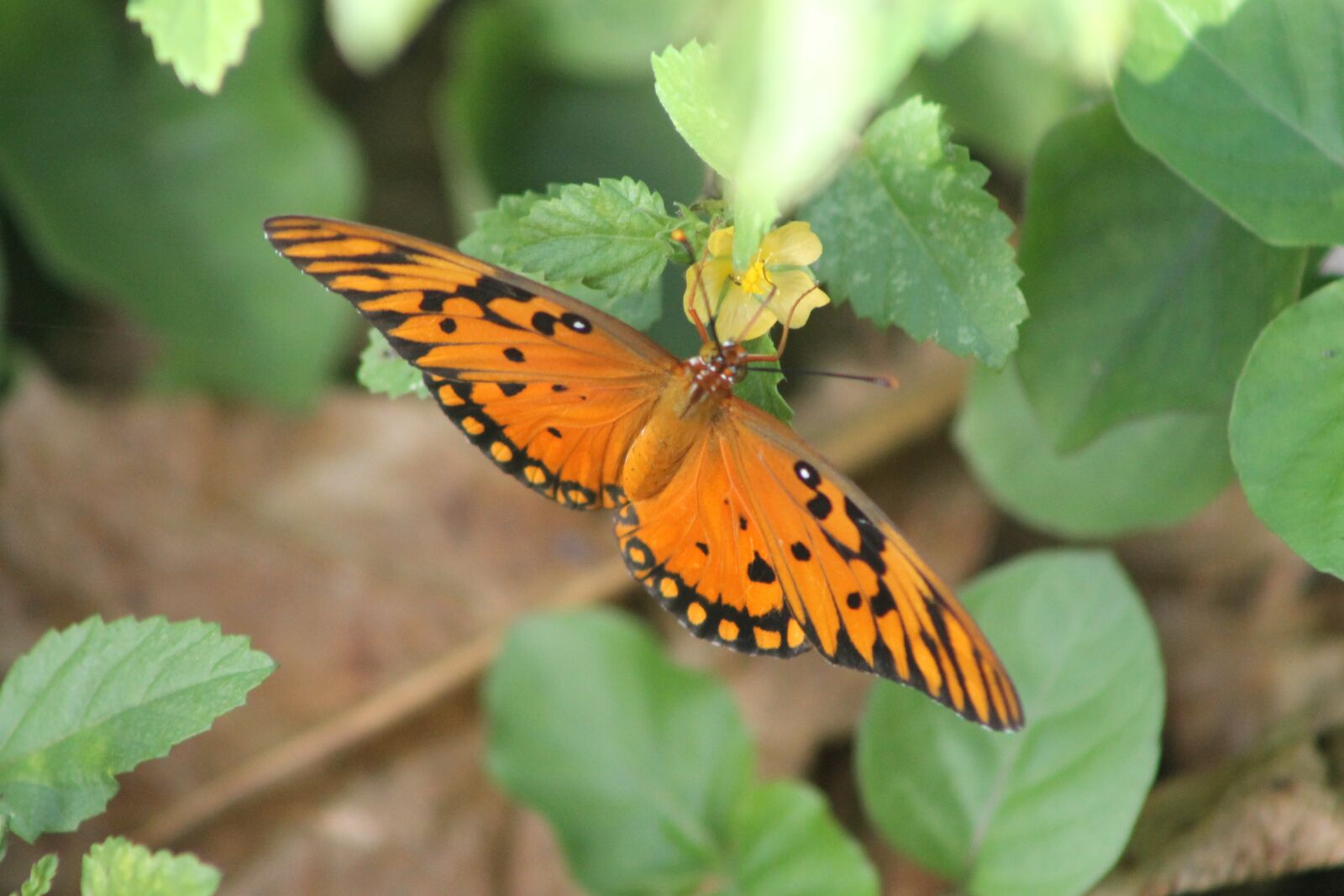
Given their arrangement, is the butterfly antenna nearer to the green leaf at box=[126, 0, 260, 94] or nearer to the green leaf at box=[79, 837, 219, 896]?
the green leaf at box=[126, 0, 260, 94]

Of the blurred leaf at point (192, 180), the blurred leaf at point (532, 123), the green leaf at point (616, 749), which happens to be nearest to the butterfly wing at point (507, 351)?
the green leaf at point (616, 749)

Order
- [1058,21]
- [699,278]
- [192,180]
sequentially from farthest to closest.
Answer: [192,180]
[699,278]
[1058,21]

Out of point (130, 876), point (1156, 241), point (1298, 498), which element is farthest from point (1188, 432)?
point (130, 876)

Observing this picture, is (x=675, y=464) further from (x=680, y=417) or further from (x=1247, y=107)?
(x=1247, y=107)

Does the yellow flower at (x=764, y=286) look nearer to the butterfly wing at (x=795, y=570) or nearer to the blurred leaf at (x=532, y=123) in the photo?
the butterfly wing at (x=795, y=570)

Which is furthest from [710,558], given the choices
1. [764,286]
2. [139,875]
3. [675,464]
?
[139,875]

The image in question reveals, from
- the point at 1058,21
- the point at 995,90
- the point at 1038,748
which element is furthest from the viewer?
the point at 995,90
